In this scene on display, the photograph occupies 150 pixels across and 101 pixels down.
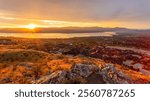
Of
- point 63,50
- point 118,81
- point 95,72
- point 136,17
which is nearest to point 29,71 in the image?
point 63,50

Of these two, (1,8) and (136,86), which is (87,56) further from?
(1,8)

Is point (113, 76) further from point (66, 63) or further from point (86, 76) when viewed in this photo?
point (66, 63)

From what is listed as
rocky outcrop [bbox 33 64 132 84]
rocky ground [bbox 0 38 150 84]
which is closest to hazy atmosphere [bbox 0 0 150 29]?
rocky ground [bbox 0 38 150 84]

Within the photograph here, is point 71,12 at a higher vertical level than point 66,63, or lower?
higher

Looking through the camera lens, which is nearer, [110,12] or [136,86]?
[136,86]

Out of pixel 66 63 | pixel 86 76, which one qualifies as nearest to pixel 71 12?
pixel 66 63
